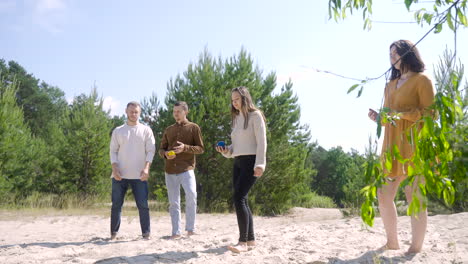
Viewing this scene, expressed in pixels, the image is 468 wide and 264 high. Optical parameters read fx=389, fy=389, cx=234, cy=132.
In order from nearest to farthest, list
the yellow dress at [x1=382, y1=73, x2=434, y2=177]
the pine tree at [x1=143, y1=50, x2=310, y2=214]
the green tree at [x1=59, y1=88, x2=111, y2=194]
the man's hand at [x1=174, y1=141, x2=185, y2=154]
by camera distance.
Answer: the yellow dress at [x1=382, y1=73, x2=434, y2=177]
the man's hand at [x1=174, y1=141, x2=185, y2=154]
the pine tree at [x1=143, y1=50, x2=310, y2=214]
the green tree at [x1=59, y1=88, x2=111, y2=194]

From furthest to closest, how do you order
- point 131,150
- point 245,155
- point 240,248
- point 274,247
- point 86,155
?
point 86,155, point 131,150, point 274,247, point 245,155, point 240,248

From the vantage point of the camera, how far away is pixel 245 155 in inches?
159

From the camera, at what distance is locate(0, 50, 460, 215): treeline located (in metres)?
14.1

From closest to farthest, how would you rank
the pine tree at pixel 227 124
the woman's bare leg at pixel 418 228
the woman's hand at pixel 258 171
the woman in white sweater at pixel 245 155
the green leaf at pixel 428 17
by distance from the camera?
the green leaf at pixel 428 17 < the woman's bare leg at pixel 418 228 < the woman's hand at pixel 258 171 < the woman in white sweater at pixel 245 155 < the pine tree at pixel 227 124

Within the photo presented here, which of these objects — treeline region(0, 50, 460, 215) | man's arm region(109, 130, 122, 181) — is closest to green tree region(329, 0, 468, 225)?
man's arm region(109, 130, 122, 181)

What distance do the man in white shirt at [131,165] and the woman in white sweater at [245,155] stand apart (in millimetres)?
1516

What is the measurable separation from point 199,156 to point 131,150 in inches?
352

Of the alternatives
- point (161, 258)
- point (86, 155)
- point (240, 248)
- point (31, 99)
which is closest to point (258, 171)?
point (240, 248)

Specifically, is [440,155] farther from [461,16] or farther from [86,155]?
[86,155]

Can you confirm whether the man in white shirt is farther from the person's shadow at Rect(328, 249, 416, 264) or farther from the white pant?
the person's shadow at Rect(328, 249, 416, 264)

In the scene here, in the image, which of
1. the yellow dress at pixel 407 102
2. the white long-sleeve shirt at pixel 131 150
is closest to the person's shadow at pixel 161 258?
the white long-sleeve shirt at pixel 131 150

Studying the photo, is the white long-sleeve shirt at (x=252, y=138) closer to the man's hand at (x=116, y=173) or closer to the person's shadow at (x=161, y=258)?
the person's shadow at (x=161, y=258)

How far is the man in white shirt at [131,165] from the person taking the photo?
508 centimetres

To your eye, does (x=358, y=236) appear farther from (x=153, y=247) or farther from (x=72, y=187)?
(x=72, y=187)
